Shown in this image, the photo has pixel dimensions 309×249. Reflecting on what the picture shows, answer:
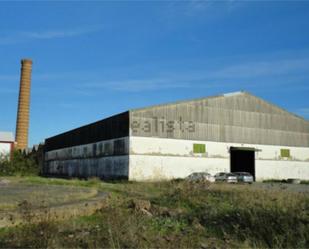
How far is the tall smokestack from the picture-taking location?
202 ft

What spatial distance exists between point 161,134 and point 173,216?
81.6ft

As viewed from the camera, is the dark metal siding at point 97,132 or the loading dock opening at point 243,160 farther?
the loading dock opening at point 243,160

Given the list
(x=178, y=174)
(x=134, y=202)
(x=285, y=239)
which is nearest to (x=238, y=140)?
(x=178, y=174)

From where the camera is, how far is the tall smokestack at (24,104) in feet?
202

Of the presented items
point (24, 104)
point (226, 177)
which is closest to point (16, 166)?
point (24, 104)

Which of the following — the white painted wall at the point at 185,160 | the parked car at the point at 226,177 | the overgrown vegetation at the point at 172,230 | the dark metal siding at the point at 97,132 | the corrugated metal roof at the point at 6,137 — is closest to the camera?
the overgrown vegetation at the point at 172,230

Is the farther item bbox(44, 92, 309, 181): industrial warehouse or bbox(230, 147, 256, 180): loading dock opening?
bbox(230, 147, 256, 180): loading dock opening

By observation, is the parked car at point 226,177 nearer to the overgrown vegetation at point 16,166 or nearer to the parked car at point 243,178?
the parked car at point 243,178

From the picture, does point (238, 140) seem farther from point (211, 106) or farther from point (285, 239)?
point (285, 239)

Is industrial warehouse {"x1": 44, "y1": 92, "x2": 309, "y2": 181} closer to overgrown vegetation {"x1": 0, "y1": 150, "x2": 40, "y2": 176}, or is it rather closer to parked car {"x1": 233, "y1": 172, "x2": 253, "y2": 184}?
parked car {"x1": 233, "y1": 172, "x2": 253, "y2": 184}

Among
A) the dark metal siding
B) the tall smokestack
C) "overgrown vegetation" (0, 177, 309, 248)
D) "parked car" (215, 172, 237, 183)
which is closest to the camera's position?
"overgrown vegetation" (0, 177, 309, 248)

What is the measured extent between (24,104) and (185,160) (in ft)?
115

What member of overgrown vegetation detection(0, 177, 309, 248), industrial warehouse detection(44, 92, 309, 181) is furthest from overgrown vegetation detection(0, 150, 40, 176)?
overgrown vegetation detection(0, 177, 309, 248)

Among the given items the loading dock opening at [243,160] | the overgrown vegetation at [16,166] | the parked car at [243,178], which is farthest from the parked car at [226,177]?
the overgrown vegetation at [16,166]
